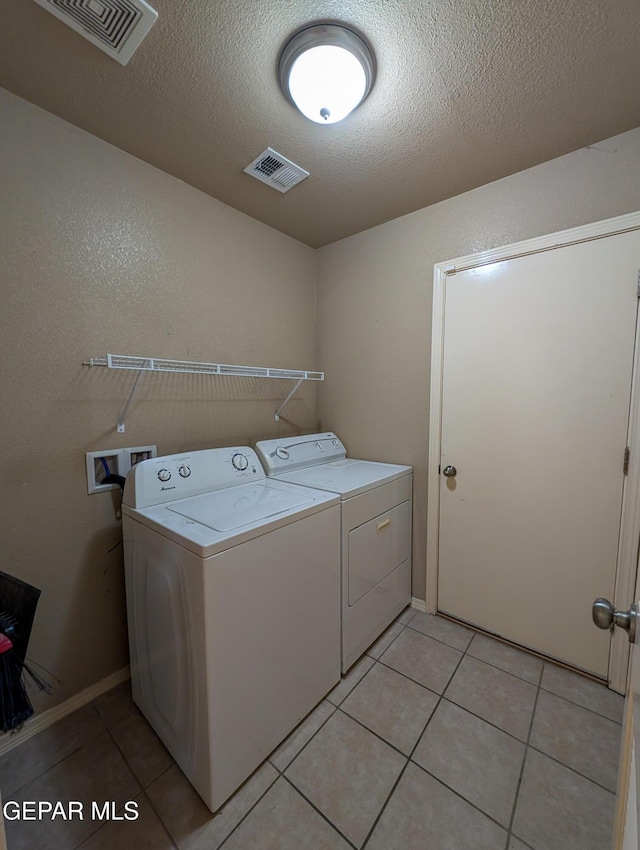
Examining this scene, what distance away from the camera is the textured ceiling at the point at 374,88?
100 cm

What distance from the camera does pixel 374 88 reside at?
1217 millimetres

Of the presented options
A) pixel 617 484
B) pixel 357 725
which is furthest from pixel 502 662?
pixel 617 484

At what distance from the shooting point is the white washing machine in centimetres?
158

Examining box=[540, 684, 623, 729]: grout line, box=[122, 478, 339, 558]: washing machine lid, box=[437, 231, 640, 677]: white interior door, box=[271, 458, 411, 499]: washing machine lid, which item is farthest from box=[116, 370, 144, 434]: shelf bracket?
box=[540, 684, 623, 729]: grout line

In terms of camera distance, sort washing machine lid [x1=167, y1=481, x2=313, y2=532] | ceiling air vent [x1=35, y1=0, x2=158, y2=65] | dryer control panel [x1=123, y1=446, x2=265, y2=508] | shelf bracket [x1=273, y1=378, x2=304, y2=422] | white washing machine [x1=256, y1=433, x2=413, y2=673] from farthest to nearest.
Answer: shelf bracket [x1=273, y1=378, x2=304, y2=422]
white washing machine [x1=256, y1=433, x2=413, y2=673]
dryer control panel [x1=123, y1=446, x2=265, y2=508]
washing machine lid [x1=167, y1=481, x2=313, y2=532]
ceiling air vent [x1=35, y1=0, x2=158, y2=65]

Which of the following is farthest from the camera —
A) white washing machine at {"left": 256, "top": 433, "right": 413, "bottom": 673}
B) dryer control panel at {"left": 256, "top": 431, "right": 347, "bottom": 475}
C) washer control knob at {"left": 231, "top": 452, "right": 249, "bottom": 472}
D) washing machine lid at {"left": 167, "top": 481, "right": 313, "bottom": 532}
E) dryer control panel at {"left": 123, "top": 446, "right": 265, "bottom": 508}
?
dryer control panel at {"left": 256, "top": 431, "right": 347, "bottom": 475}

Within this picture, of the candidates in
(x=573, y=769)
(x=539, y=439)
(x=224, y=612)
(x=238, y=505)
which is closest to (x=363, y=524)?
(x=238, y=505)

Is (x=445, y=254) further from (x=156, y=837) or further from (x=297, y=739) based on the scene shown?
(x=156, y=837)

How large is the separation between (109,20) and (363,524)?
1.96 metres

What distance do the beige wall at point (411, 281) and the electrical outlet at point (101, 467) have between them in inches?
54.6

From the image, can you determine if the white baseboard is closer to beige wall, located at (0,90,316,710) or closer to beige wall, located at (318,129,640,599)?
beige wall, located at (0,90,316,710)

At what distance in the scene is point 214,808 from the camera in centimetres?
106

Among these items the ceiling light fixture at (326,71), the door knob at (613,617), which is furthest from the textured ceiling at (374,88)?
the door knob at (613,617)

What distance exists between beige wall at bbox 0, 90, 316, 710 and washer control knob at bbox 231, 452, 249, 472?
24cm
